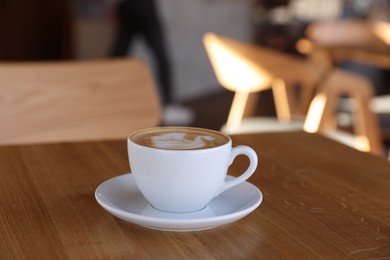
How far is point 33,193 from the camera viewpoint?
72 centimetres

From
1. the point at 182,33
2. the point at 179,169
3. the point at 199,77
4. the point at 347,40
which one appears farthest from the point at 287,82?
the point at 199,77

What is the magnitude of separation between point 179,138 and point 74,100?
629mm

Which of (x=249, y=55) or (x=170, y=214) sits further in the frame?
(x=249, y=55)

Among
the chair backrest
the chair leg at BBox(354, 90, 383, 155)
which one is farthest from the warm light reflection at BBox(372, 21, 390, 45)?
the chair backrest

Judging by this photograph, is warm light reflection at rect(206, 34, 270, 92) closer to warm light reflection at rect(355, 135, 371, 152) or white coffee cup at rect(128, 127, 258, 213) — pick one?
→ warm light reflection at rect(355, 135, 371, 152)

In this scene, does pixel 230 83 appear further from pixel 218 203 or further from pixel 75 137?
pixel 218 203

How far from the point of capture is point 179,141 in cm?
65

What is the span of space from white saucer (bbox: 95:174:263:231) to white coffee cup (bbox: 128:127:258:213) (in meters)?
A: 0.01

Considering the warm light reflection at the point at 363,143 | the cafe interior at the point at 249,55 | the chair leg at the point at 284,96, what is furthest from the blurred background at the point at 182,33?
the warm light reflection at the point at 363,143

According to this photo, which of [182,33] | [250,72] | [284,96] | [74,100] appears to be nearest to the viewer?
[74,100]

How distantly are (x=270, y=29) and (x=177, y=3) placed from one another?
179cm

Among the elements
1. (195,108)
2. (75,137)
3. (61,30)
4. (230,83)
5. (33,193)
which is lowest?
(195,108)

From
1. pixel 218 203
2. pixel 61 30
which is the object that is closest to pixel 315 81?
pixel 218 203

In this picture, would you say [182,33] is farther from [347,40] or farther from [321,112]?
[321,112]
